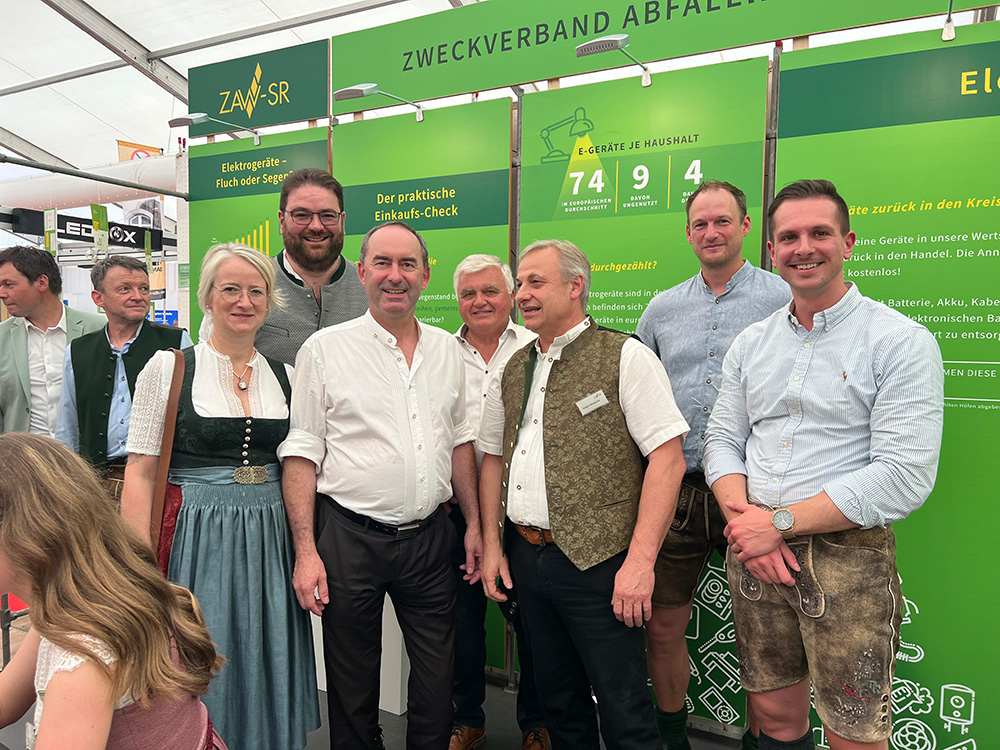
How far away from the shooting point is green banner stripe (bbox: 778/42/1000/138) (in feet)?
7.49

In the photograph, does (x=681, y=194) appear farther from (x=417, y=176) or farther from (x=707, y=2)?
(x=417, y=176)

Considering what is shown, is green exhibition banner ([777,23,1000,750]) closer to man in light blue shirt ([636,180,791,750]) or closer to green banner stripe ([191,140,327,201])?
man in light blue shirt ([636,180,791,750])

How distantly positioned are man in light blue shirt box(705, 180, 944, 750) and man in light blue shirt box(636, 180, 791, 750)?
0.41m

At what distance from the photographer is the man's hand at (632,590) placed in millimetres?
1838

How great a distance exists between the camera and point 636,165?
294 centimetres

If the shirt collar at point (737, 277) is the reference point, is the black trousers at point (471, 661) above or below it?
below

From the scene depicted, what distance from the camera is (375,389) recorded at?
6.70 feet

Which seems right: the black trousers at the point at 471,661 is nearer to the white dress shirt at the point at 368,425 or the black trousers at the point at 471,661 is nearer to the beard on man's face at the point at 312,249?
the white dress shirt at the point at 368,425

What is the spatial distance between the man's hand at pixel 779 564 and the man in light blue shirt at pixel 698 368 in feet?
1.77

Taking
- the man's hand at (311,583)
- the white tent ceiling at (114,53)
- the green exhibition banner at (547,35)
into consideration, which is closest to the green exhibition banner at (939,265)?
the green exhibition banner at (547,35)

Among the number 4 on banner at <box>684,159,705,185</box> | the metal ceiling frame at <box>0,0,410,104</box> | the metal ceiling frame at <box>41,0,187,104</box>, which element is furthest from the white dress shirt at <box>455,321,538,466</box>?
the metal ceiling frame at <box>41,0,187,104</box>

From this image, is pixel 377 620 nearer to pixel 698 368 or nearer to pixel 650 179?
pixel 698 368

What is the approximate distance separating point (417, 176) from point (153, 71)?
618 cm

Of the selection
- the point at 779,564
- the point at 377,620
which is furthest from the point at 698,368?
the point at 377,620
